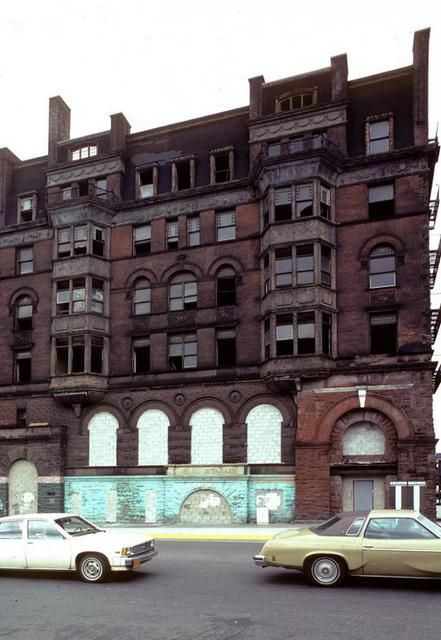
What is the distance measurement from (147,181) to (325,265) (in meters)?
11.5

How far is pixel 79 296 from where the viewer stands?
113 ft

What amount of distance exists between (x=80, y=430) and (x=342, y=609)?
2538 cm

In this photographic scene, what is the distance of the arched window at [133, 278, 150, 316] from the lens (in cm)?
3450

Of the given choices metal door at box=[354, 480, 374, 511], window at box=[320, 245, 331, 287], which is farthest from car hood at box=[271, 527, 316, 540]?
window at box=[320, 245, 331, 287]

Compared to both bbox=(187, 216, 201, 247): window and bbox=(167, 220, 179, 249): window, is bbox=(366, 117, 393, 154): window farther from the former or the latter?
bbox=(167, 220, 179, 249): window

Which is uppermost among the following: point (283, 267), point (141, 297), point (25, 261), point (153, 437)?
point (25, 261)

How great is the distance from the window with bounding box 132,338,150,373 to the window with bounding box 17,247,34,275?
7.96 meters

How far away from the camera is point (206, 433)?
104 feet

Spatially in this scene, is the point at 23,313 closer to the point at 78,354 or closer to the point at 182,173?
the point at 78,354

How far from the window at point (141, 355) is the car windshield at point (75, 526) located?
64.2ft

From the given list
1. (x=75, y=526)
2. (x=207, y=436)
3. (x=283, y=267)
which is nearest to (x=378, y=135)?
(x=283, y=267)

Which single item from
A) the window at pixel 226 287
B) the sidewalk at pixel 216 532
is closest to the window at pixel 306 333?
the window at pixel 226 287

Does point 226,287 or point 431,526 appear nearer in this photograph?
point 431,526

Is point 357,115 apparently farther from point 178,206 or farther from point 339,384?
point 339,384
